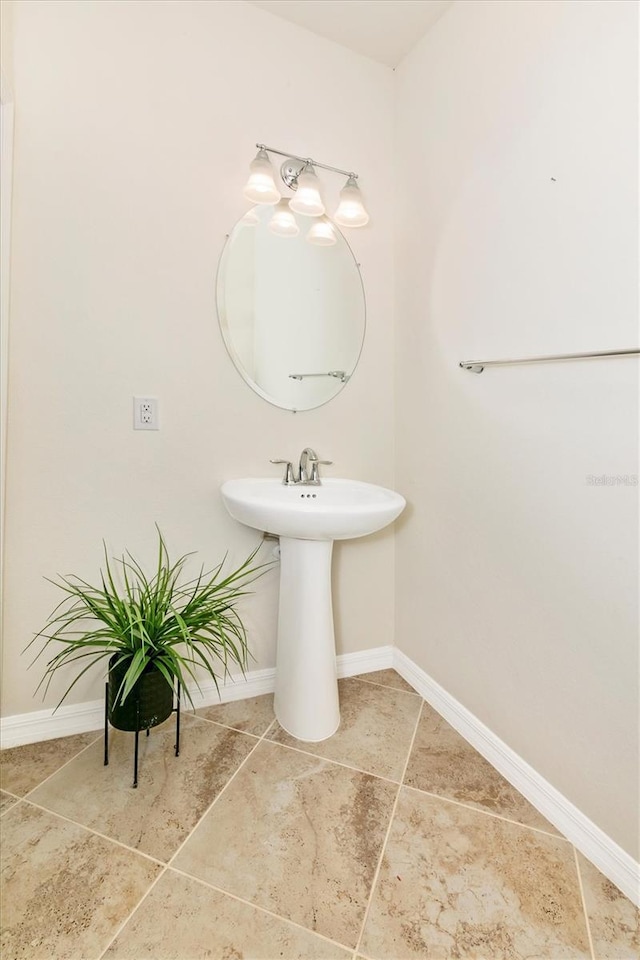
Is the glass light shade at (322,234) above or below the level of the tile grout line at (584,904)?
above

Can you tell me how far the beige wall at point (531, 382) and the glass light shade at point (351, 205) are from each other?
22cm

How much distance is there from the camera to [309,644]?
1.43 metres

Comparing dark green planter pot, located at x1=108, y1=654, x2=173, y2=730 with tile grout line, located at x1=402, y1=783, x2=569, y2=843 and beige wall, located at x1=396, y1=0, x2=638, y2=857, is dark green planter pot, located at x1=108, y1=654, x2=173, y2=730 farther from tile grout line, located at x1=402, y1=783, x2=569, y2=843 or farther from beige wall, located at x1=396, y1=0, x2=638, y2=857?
beige wall, located at x1=396, y1=0, x2=638, y2=857

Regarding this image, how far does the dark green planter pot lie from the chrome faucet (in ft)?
2.44

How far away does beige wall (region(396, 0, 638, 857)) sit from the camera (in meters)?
1.01

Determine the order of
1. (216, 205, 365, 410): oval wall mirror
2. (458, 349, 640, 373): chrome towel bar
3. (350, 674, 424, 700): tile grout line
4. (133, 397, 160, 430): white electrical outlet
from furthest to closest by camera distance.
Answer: (350, 674, 424, 700): tile grout line → (216, 205, 365, 410): oval wall mirror → (133, 397, 160, 430): white electrical outlet → (458, 349, 640, 373): chrome towel bar

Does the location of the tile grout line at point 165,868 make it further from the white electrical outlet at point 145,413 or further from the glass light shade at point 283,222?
the glass light shade at point 283,222

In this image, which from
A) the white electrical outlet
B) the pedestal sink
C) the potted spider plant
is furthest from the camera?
the white electrical outlet

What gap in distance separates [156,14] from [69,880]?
2412mm

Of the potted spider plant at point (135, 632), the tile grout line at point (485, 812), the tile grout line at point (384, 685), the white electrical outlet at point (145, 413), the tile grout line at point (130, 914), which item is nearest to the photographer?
the tile grout line at point (130, 914)

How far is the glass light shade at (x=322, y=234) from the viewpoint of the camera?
1.69 meters

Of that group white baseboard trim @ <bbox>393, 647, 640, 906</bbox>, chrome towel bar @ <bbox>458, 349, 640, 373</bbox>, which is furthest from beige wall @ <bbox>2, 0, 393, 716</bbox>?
white baseboard trim @ <bbox>393, 647, 640, 906</bbox>

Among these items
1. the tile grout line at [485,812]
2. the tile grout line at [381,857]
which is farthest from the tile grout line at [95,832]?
the tile grout line at [485,812]

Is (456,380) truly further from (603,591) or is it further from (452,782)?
(452,782)
